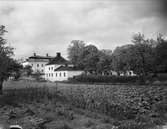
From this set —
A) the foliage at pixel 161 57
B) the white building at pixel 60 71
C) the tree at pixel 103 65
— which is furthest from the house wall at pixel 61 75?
the foliage at pixel 161 57

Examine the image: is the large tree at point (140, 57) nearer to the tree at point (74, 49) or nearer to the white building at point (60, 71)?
the white building at point (60, 71)

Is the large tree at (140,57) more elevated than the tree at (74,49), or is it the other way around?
the tree at (74,49)

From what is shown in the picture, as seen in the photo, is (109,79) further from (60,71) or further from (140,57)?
(60,71)

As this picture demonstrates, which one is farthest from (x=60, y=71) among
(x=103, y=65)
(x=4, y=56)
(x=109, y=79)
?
(x=4, y=56)

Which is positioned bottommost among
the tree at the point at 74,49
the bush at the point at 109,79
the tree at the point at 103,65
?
the bush at the point at 109,79

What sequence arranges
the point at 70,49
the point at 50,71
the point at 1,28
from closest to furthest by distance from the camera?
the point at 1,28 < the point at 50,71 < the point at 70,49

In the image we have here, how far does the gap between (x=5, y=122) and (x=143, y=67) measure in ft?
86.6

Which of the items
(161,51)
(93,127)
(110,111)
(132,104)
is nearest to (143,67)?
(161,51)

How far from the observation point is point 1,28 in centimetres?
1123

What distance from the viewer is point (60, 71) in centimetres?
5362

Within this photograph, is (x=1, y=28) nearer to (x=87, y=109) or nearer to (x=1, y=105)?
(x=1, y=105)

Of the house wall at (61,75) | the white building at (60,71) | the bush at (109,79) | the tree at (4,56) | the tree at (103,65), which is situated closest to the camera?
the tree at (4,56)

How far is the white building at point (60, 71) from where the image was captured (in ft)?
165

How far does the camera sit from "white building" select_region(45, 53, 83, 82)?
50375 mm
